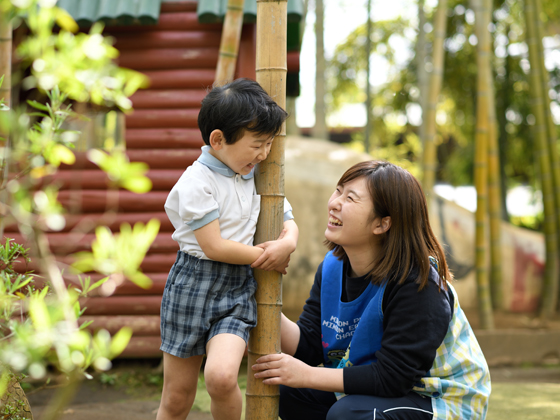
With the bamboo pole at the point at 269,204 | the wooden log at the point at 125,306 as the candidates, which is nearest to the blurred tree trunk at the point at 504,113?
the wooden log at the point at 125,306

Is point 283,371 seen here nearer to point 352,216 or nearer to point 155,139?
point 352,216

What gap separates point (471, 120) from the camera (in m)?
10.3

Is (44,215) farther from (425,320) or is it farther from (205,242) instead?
(425,320)

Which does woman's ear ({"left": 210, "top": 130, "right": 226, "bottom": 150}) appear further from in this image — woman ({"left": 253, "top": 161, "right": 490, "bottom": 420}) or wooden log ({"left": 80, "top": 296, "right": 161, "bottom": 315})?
wooden log ({"left": 80, "top": 296, "right": 161, "bottom": 315})

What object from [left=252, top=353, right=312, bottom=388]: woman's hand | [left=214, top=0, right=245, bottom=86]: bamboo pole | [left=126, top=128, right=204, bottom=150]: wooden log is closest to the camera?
[left=252, top=353, right=312, bottom=388]: woman's hand

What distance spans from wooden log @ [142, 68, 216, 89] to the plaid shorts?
2.95 meters

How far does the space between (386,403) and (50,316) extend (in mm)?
1379

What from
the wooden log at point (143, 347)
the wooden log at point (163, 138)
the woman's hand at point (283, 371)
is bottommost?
the wooden log at point (143, 347)

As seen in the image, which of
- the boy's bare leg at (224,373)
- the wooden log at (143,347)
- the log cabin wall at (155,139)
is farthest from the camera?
the log cabin wall at (155,139)

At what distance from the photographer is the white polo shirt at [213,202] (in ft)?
6.24

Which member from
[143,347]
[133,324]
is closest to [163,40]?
[133,324]

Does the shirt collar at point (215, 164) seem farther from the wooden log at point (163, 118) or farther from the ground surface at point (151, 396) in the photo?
the wooden log at point (163, 118)

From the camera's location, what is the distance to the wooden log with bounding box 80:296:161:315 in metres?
4.46

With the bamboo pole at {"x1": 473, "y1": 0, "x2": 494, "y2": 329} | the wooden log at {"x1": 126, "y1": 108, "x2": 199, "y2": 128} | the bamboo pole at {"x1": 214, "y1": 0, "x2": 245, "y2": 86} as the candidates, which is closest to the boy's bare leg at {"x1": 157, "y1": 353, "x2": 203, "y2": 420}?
the bamboo pole at {"x1": 214, "y1": 0, "x2": 245, "y2": 86}
